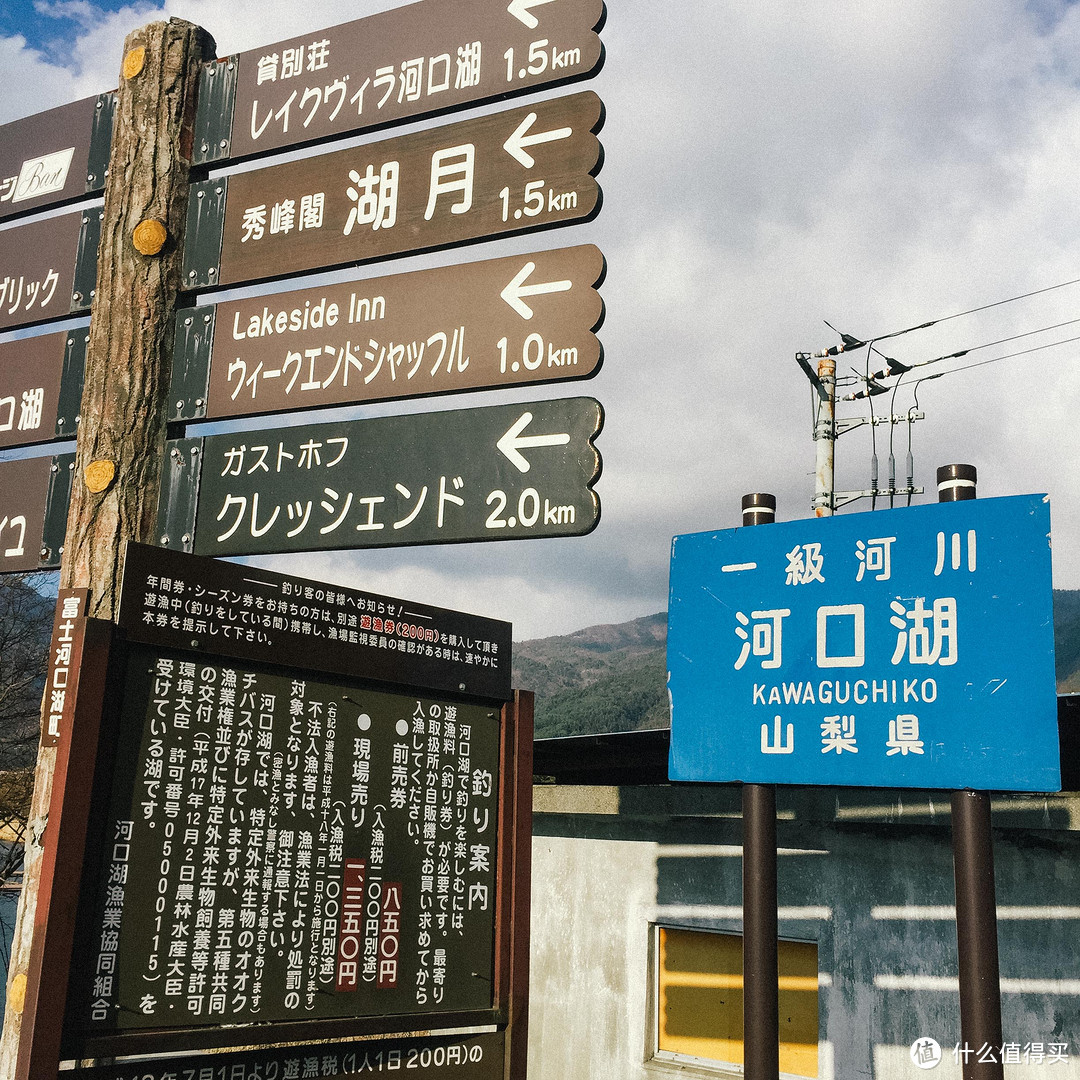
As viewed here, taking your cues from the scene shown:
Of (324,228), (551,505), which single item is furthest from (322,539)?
(324,228)

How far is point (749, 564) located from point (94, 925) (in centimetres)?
377

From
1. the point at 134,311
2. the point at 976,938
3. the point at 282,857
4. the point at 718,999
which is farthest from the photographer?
the point at 718,999

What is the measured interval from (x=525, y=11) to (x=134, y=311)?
96.0 inches

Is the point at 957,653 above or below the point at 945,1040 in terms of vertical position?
above

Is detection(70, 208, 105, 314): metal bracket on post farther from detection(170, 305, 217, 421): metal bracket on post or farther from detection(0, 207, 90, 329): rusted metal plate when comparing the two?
detection(170, 305, 217, 421): metal bracket on post

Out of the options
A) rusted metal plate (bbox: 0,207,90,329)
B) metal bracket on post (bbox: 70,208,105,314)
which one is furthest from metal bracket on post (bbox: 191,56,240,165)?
rusted metal plate (bbox: 0,207,90,329)

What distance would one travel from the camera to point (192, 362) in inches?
206

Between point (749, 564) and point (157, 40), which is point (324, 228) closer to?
point (157, 40)

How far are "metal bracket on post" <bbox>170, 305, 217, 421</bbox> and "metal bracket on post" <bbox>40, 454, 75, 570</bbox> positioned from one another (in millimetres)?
674

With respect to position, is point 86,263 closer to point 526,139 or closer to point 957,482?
point 526,139

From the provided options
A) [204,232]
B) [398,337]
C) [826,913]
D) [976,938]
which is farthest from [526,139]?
[826,913]

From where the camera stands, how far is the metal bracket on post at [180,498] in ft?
16.5

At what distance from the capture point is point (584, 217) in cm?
460

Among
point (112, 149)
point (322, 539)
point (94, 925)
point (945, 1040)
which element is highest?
point (112, 149)
